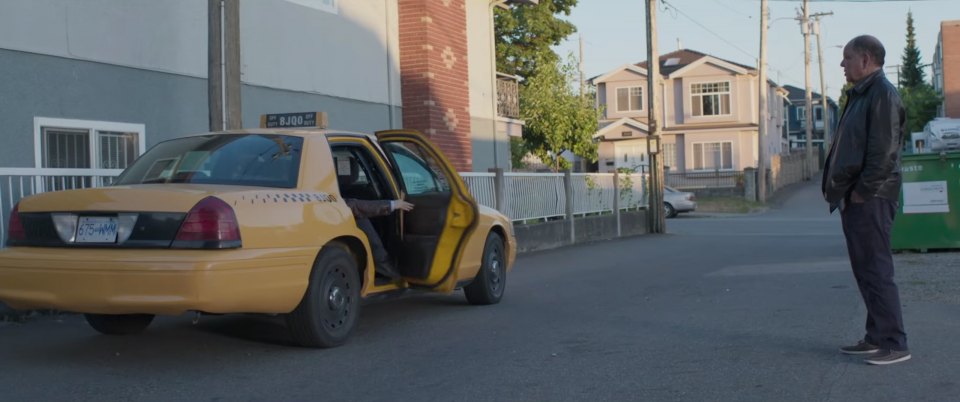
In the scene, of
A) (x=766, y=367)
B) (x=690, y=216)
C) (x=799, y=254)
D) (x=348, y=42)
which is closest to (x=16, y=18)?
(x=348, y=42)

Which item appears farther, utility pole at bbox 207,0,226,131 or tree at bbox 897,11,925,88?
tree at bbox 897,11,925,88

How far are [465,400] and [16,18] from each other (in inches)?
261

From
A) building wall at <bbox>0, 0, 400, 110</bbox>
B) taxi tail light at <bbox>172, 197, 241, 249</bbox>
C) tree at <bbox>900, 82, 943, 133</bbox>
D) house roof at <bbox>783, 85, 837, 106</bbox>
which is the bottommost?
taxi tail light at <bbox>172, 197, 241, 249</bbox>

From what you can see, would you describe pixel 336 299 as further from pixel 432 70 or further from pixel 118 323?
pixel 432 70

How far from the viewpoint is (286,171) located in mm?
6828

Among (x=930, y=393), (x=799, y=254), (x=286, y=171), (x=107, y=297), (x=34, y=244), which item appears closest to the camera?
(x=930, y=393)

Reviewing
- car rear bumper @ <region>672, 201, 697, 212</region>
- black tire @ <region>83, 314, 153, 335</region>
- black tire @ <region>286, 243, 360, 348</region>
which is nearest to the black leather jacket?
black tire @ <region>286, 243, 360, 348</region>

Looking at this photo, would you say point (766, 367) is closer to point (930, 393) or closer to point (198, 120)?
point (930, 393)

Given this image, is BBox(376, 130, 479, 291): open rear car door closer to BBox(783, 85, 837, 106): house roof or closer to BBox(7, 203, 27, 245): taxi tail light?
BBox(7, 203, 27, 245): taxi tail light

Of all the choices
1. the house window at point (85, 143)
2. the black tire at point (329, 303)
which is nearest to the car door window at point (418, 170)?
the black tire at point (329, 303)

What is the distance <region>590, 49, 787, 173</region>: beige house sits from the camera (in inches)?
2124

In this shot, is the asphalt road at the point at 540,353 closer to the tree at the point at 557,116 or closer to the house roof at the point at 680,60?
the tree at the point at 557,116

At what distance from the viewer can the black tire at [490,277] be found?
9125mm

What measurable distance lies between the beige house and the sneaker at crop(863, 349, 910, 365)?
47689mm
